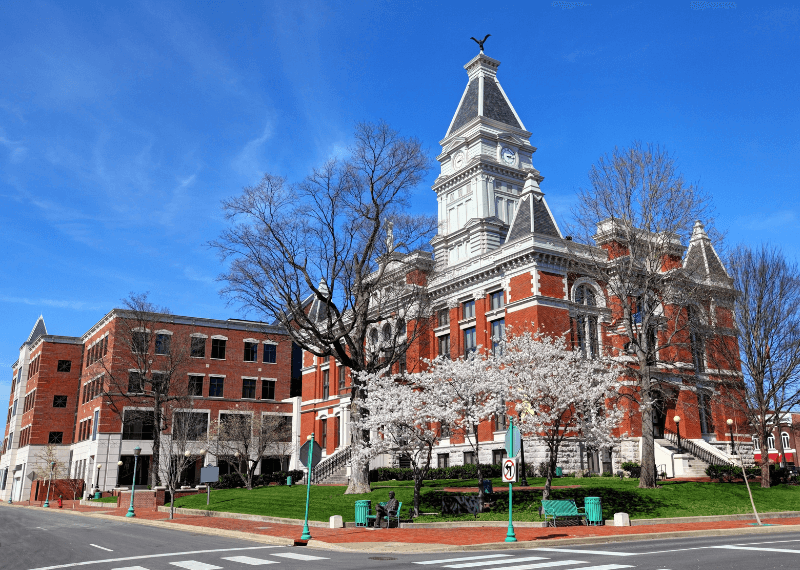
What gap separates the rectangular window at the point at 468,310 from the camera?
47.4 meters

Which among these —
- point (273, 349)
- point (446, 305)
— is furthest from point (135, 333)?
point (446, 305)

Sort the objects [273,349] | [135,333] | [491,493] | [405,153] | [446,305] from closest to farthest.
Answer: [491,493], [405,153], [446,305], [135,333], [273,349]

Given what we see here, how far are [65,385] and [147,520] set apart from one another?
47.2 m

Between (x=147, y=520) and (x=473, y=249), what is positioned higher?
(x=473, y=249)

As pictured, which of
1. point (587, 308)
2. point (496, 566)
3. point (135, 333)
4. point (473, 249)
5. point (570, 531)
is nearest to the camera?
point (496, 566)

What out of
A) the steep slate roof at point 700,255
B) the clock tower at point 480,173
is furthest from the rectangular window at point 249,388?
the steep slate roof at point 700,255

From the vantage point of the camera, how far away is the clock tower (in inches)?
2103

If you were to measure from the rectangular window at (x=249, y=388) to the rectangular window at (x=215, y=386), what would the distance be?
7.41 ft

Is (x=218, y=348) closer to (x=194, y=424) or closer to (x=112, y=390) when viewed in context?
(x=194, y=424)

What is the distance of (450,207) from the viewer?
5719 cm

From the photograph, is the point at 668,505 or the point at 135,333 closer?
the point at 668,505

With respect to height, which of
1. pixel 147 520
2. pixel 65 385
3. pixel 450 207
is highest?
pixel 450 207

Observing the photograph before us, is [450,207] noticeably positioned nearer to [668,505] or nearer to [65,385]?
[668,505]

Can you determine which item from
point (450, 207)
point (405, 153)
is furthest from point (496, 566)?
point (450, 207)
